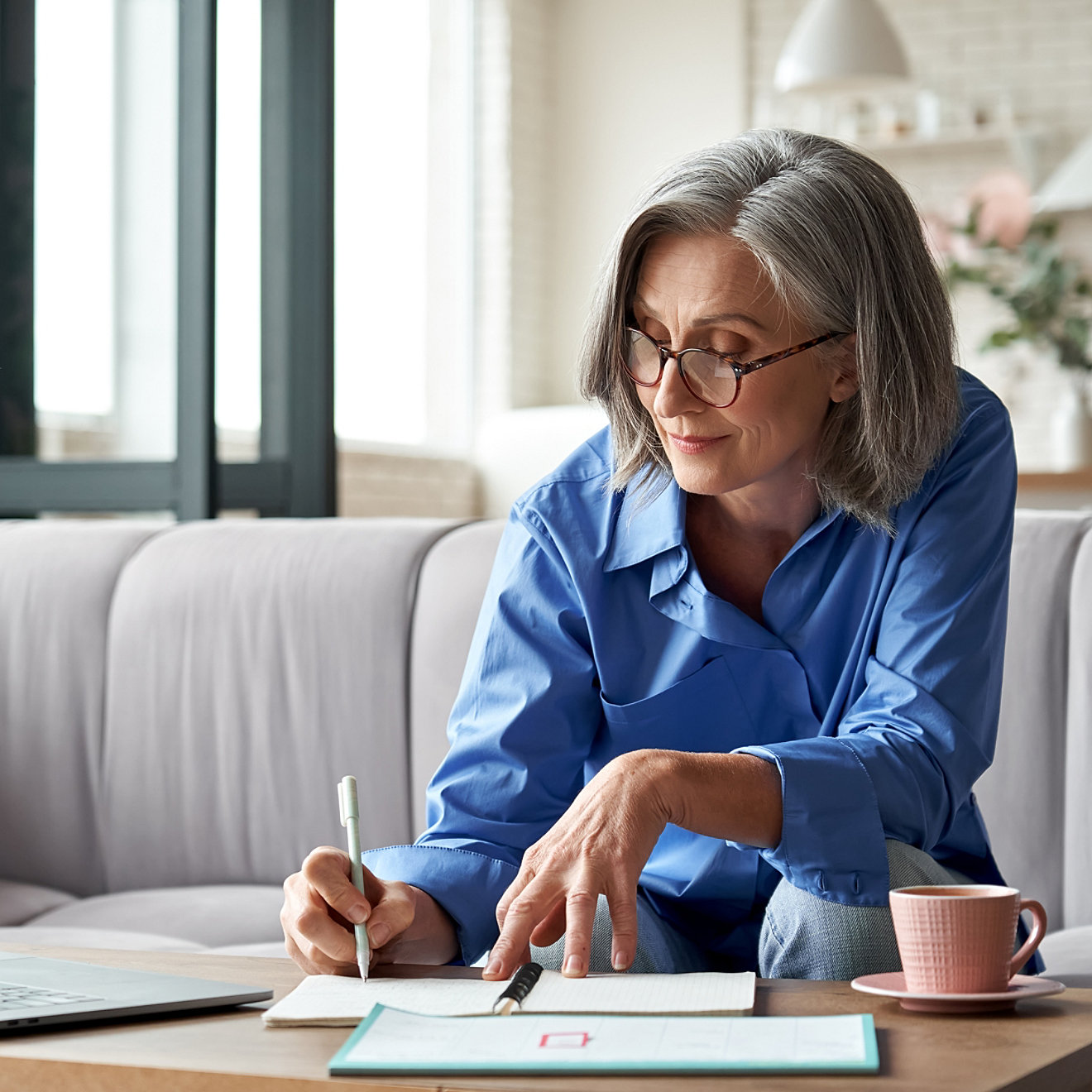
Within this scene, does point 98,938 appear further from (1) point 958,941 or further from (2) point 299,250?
(2) point 299,250

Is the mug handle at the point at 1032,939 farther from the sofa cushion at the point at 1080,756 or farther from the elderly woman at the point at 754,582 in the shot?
the sofa cushion at the point at 1080,756

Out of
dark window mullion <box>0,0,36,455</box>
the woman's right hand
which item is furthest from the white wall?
the woman's right hand

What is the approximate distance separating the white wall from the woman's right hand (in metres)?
5.35

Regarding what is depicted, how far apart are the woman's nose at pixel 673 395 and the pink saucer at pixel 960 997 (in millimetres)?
526

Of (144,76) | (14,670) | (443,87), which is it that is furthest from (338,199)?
(14,670)

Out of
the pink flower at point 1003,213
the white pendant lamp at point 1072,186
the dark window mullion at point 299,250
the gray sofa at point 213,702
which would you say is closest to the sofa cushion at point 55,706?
the gray sofa at point 213,702

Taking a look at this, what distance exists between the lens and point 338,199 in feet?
18.2

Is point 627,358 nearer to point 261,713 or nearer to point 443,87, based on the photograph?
point 261,713

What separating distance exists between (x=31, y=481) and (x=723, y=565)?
2.00 meters

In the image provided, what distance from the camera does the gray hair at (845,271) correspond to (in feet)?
4.29

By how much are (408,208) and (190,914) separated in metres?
4.48

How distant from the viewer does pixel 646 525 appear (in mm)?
1407

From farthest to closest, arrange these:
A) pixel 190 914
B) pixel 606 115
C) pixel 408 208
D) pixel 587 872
→ pixel 606 115 < pixel 408 208 < pixel 190 914 < pixel 587 872

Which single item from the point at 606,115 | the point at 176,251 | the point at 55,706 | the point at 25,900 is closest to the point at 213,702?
the point at 55,706
